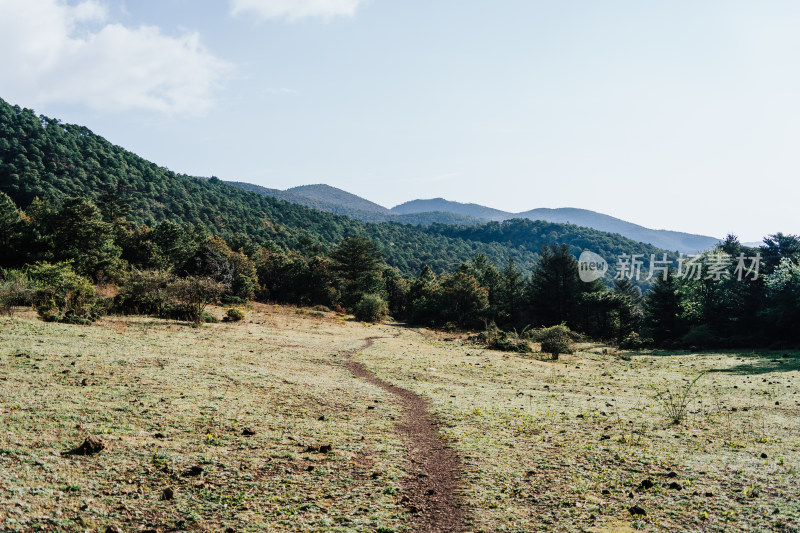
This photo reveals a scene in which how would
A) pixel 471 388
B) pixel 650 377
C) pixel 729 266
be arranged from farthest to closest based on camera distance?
pixel 729 266, pixel 650 377, pixel 471 388

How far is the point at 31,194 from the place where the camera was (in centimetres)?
7469

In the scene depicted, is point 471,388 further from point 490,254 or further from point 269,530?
point 490,254

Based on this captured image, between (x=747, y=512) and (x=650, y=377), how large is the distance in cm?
1613

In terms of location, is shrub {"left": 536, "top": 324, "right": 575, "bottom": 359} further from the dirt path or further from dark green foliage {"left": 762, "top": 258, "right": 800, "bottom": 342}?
the dirt path

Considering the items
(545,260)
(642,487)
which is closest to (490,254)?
(545,260)

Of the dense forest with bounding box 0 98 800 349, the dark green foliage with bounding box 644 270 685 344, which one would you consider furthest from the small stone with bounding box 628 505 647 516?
the dark green foliage with bounding box 644 270 685 344

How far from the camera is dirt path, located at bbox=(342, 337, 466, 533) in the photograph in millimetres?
5855

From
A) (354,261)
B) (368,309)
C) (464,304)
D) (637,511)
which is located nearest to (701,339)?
(464,304)

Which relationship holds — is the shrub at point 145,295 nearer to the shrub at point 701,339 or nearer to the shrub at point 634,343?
the shrub at point 634,343

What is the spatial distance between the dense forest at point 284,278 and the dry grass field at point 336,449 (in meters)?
10.9

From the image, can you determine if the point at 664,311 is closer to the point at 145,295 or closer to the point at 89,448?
the point at 145,295

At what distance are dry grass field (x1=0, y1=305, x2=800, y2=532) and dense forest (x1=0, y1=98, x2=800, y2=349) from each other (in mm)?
10910

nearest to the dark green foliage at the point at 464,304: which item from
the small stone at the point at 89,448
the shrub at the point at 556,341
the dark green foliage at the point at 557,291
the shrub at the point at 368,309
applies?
the dark green foliage at the point at 557,291

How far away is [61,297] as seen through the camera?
878 inches
